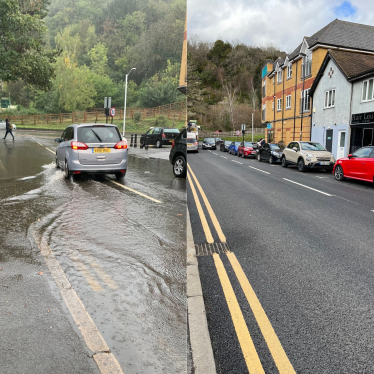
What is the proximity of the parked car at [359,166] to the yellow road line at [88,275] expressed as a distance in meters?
11.8

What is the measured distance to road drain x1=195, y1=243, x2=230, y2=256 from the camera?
5263 millimetres

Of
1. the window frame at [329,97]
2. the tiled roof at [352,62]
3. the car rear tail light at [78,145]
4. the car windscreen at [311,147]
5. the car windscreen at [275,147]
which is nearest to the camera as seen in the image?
the car rear tail light at [78,145]

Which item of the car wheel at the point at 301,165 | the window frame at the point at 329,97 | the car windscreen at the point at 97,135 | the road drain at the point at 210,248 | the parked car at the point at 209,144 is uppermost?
the window frame at the point at 329,97

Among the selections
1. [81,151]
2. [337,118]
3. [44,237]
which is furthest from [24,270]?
[337,118]

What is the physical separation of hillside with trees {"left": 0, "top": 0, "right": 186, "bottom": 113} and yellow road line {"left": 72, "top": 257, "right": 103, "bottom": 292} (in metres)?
6.56

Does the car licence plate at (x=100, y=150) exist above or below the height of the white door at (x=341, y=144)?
below

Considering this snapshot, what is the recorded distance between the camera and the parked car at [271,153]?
82.5 ft

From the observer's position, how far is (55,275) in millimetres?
3807

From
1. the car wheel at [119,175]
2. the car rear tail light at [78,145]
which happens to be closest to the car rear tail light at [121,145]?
the car rear tail light at [78,145]

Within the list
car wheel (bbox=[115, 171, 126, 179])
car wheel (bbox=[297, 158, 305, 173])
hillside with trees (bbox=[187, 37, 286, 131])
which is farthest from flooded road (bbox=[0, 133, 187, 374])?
hillside with trees (bbox=[187, 37, 286, 131])

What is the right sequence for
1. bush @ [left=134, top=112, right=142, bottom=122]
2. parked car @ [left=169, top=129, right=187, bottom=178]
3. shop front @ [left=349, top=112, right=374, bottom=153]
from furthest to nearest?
shop front @ [left=349, top=112, right=374, bottom=153]
bush @ [left=134, top=112, right=142, bottom=122]
parked car @ [left=169, top=129, right=187, bottom=178]

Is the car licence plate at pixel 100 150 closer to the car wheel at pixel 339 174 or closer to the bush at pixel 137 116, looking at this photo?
the bush at pixel 137 116

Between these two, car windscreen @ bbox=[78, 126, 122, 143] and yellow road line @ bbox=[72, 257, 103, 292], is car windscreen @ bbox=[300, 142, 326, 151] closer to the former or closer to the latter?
car windscreen @ bbox=[78, 126, 122, 143]

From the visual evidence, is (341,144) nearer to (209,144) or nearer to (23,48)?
(23,48)
